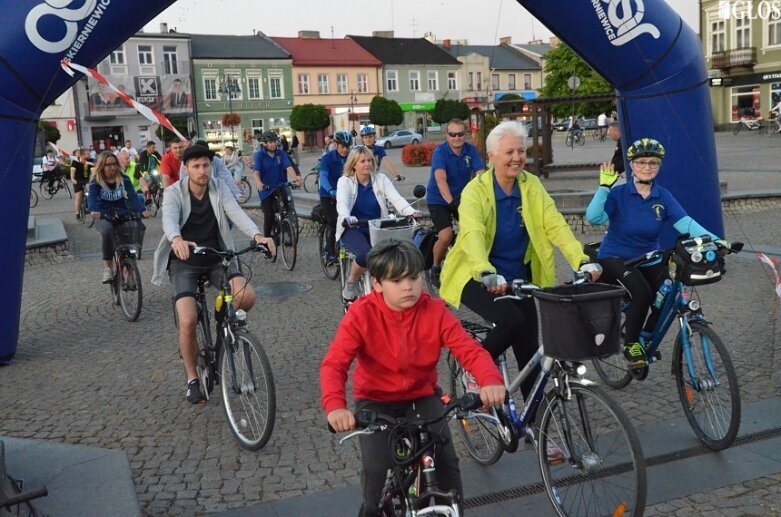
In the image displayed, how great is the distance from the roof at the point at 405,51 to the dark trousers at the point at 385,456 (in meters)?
72.7

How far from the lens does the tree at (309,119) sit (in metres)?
60.0

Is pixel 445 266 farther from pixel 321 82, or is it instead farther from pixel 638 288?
pixel 321 82

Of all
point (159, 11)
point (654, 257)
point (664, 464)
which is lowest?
point (664, 464)

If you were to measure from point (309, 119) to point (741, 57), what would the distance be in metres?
29.7

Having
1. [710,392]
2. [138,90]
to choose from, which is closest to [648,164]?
[710,392]

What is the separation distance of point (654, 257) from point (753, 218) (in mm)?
9393

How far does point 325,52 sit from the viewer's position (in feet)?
234

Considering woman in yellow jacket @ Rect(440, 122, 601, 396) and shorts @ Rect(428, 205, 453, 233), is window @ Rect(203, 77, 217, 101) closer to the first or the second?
shorts @ Rect(428, 205, 453, 233)

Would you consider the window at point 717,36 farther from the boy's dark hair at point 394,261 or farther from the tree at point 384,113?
the boy's dark hair at point 394,261

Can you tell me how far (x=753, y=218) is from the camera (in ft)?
43.2

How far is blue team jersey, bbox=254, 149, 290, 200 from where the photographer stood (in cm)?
1166

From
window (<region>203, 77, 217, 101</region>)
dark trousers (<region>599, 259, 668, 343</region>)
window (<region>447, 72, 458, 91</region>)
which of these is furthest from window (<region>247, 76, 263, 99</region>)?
dark trousers (<region>599, 259, 668, 343</region>)

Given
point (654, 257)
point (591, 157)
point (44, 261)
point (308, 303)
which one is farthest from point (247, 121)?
point (654, 257)

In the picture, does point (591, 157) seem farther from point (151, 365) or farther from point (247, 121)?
point (247, 121)
